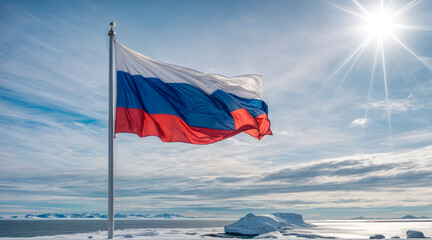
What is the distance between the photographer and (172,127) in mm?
10766

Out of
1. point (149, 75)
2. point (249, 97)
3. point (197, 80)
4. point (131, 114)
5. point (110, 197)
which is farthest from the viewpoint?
point (249, 97)

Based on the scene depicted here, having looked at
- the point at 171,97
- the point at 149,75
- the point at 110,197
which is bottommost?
the point at 110,197

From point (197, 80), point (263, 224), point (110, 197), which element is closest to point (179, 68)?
point (197, 80)

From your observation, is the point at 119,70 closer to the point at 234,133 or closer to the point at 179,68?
the point at 179,68

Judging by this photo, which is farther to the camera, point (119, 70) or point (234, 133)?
point (234, 133)

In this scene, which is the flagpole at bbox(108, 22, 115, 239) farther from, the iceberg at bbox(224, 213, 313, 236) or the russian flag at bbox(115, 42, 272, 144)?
the iceberg at bbox(224, 213, 313, 236)

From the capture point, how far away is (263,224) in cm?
10762

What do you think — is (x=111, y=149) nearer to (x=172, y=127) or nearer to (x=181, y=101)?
(x=172, y=127)

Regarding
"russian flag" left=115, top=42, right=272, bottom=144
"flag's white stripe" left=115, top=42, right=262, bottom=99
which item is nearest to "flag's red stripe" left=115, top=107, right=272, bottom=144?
"russian flag" left=115, top=42, right=272, bottom=144

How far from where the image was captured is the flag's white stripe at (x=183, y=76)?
1060cm

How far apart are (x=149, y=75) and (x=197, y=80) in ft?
5.62

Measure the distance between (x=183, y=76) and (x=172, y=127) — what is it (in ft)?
6.25

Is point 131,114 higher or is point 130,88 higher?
point 130,88

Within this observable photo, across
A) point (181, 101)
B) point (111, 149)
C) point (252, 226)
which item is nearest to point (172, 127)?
point (181, 101)
